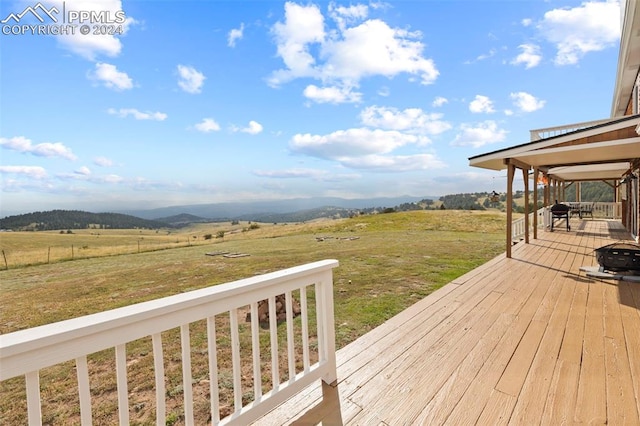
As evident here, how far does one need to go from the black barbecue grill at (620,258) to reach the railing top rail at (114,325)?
6.22 meters

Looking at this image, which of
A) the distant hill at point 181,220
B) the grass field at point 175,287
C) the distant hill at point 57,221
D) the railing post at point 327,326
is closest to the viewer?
the railing post at point 327,326

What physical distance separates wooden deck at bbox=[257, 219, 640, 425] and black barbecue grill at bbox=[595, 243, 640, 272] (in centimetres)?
99

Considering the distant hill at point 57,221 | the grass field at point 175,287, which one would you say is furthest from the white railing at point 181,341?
the distant hill at point 57,221

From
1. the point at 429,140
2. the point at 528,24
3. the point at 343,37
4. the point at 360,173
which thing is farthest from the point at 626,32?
the point at 360,173

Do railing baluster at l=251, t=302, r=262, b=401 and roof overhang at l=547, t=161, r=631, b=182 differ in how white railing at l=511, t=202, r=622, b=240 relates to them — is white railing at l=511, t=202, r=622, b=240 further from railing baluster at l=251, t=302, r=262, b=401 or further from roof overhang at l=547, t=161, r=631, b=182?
railing baluster at l=251, t=302, r=262, b=401

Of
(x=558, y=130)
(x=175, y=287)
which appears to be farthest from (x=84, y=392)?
(x=558, y=130)

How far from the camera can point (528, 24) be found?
9.05m

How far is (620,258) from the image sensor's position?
5.12 meters

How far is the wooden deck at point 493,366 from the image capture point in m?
1.94

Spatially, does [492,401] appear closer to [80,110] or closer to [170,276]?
[170,276]

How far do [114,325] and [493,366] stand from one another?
270 cm

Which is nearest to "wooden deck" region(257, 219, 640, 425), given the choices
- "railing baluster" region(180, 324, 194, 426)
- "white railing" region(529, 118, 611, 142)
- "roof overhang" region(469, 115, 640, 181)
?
"railing baluster" region(180, 324, 194, 426)

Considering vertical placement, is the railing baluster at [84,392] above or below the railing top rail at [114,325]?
below

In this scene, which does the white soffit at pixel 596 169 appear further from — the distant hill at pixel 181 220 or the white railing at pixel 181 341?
the distant hill at pixel 181 220
